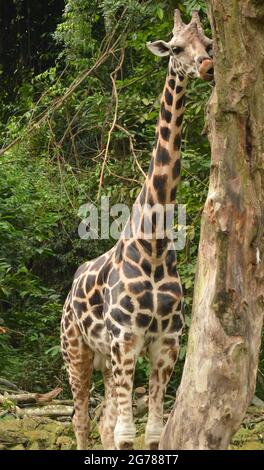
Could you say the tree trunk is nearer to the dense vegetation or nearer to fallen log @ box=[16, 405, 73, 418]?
fallen log @ box=[16, 405, 73, 418]

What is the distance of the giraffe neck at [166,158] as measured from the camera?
659cm

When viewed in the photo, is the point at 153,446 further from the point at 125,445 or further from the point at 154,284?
the point at 154,284

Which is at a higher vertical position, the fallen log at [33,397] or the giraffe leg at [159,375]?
Answer: the giraffe leg at [159,375]

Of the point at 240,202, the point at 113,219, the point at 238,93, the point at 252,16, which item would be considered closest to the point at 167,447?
the point at 240,202

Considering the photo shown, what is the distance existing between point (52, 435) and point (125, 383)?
2.15 meters

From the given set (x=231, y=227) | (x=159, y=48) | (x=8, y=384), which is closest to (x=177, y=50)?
(x=159, y=48)

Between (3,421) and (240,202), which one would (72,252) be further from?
(240,202)

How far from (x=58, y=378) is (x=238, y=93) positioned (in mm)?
6211

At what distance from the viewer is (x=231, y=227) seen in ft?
19.0

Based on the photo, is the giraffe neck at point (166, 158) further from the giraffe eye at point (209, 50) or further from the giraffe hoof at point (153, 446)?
the giraffe hoof at point (153, 446)

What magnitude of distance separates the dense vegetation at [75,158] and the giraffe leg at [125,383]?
10.1 feet

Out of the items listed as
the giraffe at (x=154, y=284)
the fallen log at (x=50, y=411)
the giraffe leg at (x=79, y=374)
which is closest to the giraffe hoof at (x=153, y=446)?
the giraffe at (x=154, y=284)

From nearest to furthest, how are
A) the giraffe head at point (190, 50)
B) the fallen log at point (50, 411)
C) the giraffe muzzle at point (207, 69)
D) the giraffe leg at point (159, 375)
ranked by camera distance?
the giraffe muzzle at point (207, 69) → the giraffe head at point (190, 50) → the giraffe leg at point (159, 375) → the fallen log at point (50, 411)

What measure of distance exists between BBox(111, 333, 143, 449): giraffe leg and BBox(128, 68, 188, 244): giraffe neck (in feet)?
2.44
